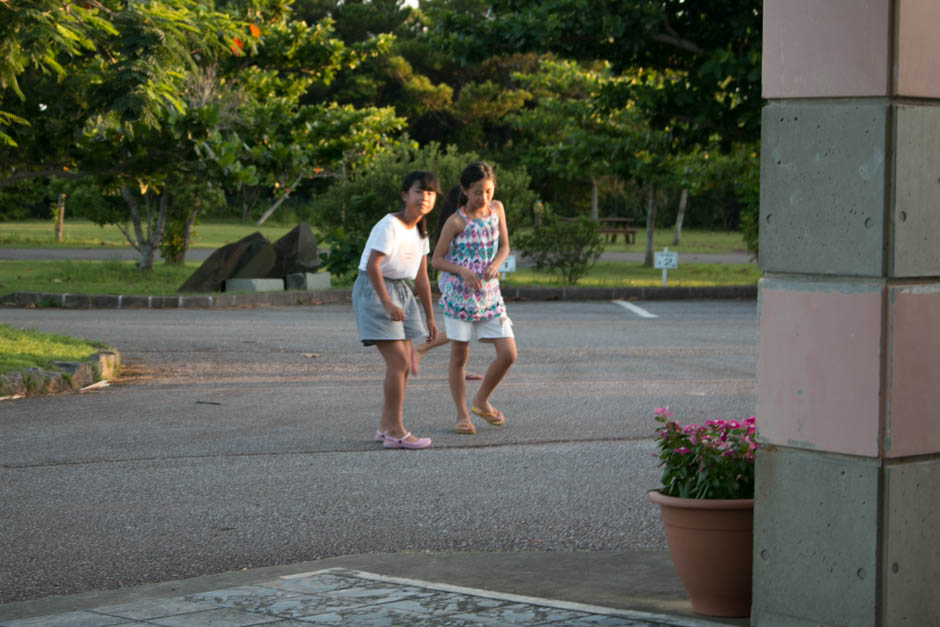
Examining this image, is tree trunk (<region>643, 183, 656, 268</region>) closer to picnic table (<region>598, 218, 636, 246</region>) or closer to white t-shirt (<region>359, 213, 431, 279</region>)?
picnic table (<region>598, 218, 636, 246</region>)

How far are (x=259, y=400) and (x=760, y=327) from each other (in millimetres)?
6737

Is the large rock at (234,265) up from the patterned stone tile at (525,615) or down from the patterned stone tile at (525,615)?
up

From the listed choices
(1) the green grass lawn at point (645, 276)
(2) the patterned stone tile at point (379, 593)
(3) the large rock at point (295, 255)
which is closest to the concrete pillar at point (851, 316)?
→ (2) the patterned stone tile at point (379, 593)

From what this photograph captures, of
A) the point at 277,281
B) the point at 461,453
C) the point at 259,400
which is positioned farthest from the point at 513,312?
the point at 461,453

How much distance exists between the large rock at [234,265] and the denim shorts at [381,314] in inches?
505

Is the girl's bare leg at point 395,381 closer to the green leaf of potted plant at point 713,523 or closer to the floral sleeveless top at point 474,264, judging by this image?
the floral sleeveless top at point 474,264

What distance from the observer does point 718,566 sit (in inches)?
179

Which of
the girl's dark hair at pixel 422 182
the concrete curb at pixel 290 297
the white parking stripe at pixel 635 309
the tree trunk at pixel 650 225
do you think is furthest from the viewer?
the tree trunk at pixel 650 225

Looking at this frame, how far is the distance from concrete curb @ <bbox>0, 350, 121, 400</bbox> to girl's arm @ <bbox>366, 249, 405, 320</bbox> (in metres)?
3.85

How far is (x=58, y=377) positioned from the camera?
10.9m

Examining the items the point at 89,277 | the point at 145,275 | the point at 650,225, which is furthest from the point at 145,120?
the point at 650,225

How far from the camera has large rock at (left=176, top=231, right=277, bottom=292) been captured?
20.8 metres

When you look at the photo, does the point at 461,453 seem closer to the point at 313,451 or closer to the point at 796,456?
the point at 313,451

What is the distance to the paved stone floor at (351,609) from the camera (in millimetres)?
4398
